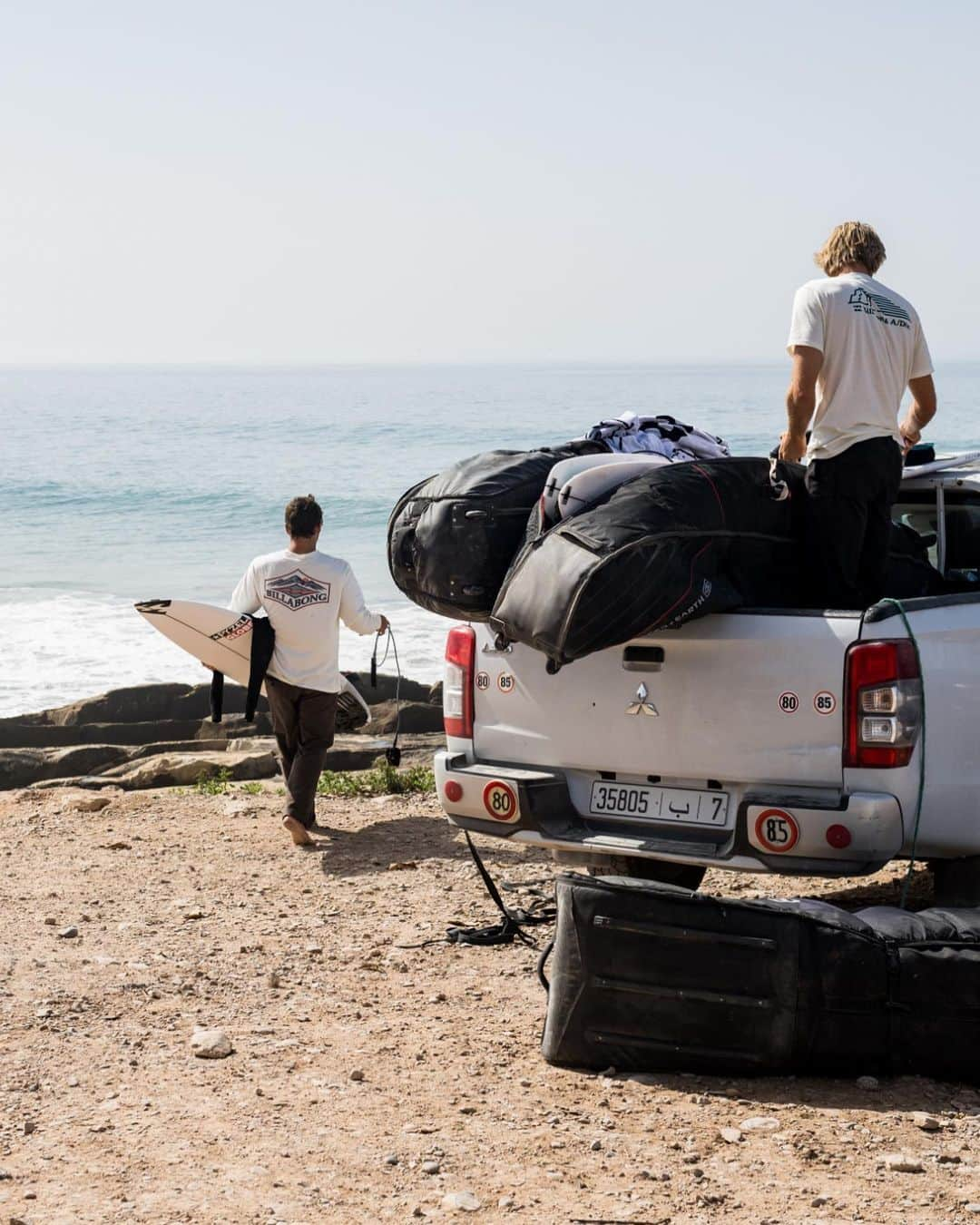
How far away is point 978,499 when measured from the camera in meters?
6.42

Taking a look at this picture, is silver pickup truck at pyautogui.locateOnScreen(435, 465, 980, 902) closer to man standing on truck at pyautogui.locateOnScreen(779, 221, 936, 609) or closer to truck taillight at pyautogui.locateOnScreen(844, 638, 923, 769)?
truck taillight at pyautogui.locateOnScreen(844, 638, 923, 769)

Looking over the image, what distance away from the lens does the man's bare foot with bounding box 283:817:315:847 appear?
8305mm

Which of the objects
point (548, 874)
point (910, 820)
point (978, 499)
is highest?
point (978, 499)

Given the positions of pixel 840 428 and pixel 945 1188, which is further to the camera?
pixel 840 428

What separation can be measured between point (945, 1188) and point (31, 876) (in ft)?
16.9

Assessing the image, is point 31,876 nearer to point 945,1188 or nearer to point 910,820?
point 910,820

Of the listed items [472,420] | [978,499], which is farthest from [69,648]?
[472,420]

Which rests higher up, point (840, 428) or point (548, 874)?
point (840, 428)

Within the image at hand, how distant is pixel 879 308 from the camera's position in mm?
6008

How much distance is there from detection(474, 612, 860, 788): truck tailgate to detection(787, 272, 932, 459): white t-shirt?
3.18 ft

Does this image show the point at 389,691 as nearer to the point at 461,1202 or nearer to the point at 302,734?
the point at 302,734

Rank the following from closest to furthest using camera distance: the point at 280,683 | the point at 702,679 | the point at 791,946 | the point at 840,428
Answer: the point at 791,946, the point at 702,679, the point at 840,428, the point at 280,683

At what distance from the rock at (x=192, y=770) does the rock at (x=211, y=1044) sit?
236 inches

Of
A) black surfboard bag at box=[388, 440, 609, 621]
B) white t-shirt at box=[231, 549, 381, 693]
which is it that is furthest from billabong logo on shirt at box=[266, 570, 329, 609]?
black surfboard bag at box=[388, 440, 609, 621]
